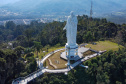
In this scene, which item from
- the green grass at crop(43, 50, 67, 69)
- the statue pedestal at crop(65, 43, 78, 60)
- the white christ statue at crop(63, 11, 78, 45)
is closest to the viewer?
the green grass at crop(43, 50, 67, 69)

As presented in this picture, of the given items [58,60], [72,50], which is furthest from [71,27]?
[58,60]

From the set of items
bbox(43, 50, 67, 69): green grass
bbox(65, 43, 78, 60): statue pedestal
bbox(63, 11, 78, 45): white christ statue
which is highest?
bbox(63, 11, 78, 45): white christ statue

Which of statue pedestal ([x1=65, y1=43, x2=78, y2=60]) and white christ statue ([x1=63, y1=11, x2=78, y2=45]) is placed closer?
white christ statue ([x1=63, y1=11, x2=78, y2=45])

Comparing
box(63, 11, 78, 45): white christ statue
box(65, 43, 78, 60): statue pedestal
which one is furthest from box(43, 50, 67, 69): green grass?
box(63, 11, 78, 45): white christ statue

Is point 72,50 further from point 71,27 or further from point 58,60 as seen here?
point 71,27

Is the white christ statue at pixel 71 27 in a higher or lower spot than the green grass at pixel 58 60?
higher

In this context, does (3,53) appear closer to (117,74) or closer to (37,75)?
(37,75)

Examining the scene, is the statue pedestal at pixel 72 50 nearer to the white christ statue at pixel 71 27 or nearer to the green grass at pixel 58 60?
the white christ statue at pixel 71 27

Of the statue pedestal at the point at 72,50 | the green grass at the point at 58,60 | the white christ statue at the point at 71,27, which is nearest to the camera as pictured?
the green grass at the point at 58,60

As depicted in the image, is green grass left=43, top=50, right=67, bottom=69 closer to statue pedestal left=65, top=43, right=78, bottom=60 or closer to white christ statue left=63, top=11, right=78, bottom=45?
statue pedestal left=65, top=43, right=78, bottom=60

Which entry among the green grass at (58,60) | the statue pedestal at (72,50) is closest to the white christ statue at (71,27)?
the statue pedestal at (72,50)

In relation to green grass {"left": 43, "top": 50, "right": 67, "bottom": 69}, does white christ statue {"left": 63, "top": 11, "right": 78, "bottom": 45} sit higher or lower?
higher
